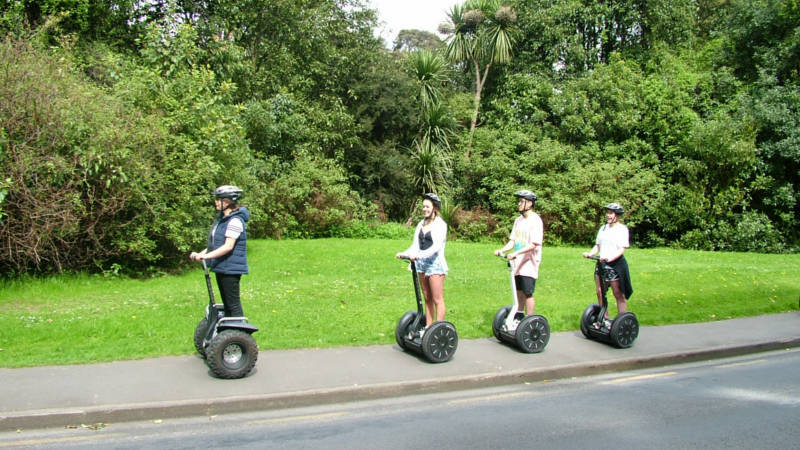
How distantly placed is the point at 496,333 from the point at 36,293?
816 centimetres

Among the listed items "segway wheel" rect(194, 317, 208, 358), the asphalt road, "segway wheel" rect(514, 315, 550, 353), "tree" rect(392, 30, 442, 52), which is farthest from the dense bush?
"tree" rect(392, 30, 442, 52)

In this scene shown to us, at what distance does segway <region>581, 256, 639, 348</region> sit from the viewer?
781 cm

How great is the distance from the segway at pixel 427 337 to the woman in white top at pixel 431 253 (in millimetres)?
151

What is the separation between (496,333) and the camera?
7.78m

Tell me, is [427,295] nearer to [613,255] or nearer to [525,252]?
[525,252]

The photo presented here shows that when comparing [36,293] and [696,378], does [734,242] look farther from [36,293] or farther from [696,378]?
[36,293]

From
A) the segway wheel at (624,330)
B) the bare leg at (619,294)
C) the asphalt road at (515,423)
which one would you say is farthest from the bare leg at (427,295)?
the bare leg at (619,294)

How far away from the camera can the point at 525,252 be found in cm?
729

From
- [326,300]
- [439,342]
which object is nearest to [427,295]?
[439,342]

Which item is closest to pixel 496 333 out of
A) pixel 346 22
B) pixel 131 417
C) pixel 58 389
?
pixel 131 417

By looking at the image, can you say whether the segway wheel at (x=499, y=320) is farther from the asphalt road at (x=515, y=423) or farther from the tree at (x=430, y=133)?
the tree at (x=430, y=133)

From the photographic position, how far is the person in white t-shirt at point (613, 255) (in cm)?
785

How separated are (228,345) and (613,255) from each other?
16.5ft

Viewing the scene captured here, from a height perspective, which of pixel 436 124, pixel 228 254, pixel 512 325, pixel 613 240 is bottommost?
pixel 512 325
